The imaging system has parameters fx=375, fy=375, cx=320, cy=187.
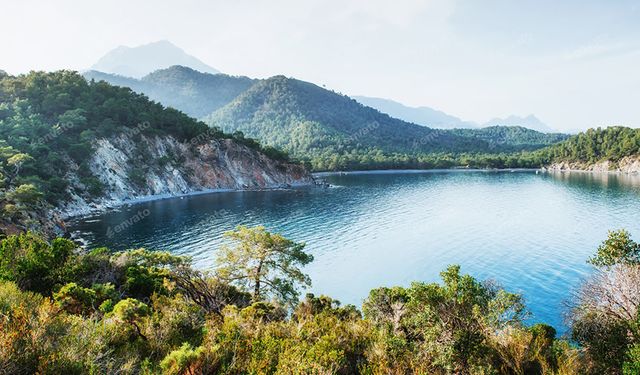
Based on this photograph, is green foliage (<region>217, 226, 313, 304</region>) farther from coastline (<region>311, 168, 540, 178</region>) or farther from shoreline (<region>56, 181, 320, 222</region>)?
coastline (<region>311, 168, 540, 178</region>)

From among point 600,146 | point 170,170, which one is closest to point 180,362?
point 170,170

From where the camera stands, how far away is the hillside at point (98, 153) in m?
62.1

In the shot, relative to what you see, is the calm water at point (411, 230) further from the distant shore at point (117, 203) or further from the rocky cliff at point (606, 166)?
the rocky cliff at point (606, 166)

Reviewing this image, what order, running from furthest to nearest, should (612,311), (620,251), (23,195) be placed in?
(23,195) < (620,251) < (612,311)

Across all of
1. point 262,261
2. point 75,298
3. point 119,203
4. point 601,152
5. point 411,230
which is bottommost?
point 411,230

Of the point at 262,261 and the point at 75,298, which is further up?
the point at 75,298

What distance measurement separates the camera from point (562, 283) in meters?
38.1

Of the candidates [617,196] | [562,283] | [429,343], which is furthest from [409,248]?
[617,196]

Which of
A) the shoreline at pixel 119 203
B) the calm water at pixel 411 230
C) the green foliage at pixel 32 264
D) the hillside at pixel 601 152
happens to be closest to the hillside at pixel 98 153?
the shoreline at pixel 119 203

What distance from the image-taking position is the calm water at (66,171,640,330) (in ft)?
137

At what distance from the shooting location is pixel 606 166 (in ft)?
547

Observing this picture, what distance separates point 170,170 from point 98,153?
2037cm

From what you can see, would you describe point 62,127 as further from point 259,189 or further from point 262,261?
point 262,261

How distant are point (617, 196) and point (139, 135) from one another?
12560cm
